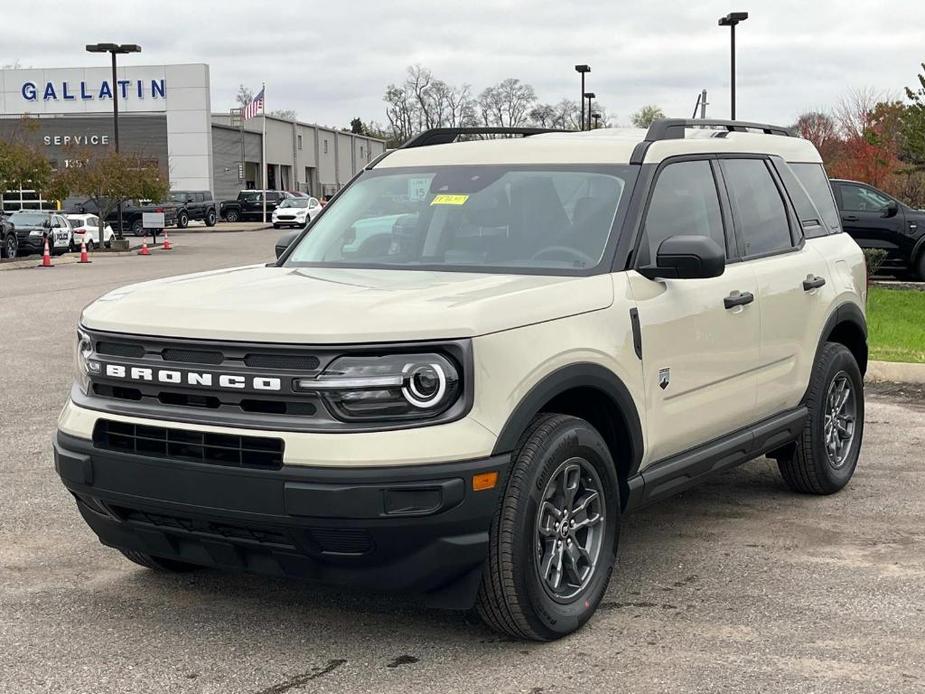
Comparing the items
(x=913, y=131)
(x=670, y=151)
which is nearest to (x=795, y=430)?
(x=670, y=151)

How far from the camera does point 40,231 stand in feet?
114

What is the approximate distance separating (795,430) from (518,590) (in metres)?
2.54

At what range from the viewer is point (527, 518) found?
414 centimetres

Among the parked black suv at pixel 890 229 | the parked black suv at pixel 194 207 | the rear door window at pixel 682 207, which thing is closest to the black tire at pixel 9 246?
the parked black suv at pixel 890 229

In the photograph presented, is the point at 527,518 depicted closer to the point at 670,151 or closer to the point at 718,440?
the point at 718,440

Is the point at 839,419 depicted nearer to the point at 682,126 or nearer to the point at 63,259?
the point at 682,126

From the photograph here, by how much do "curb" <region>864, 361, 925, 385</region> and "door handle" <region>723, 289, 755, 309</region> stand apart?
17.2ft

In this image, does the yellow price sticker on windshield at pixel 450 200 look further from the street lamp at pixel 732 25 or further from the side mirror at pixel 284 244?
the street lamp at pixel 732 25

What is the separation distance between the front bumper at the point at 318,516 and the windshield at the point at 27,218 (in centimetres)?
3337

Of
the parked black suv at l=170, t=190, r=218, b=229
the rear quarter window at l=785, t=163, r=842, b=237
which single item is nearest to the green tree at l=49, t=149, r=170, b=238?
the parked black suv at l=170, t=190, r=218, b=229

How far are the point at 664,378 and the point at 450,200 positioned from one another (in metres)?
1.29

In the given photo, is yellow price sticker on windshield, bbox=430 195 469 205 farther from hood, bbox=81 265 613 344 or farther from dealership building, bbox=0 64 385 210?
dealership building, bbox=0 64 385 210

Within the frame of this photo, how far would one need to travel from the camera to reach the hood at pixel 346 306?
12.9ft

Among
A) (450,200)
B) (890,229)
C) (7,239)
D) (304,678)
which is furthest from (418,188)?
(7,239)
